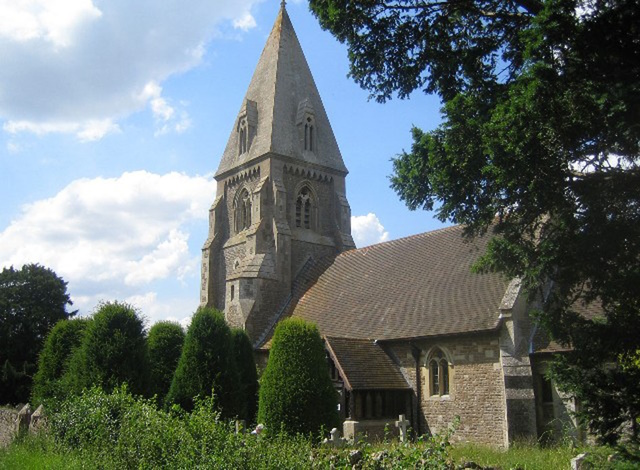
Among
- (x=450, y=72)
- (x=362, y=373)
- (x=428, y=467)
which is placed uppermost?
Answer: (x=450, y=72)

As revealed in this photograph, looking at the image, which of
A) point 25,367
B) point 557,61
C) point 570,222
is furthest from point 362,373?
point 25,367

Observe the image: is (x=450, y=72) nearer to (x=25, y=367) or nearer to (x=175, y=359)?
(x=175, y=359)

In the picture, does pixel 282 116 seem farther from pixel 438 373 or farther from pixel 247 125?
pixel 438 373

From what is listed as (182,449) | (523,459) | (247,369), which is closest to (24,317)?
(247,369)

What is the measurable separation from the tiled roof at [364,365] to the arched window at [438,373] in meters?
0.88

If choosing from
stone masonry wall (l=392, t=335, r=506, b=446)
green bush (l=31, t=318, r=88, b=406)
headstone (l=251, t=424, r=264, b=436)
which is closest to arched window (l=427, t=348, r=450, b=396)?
stone masonry wall (l=392, t=335, r=506, b=446)

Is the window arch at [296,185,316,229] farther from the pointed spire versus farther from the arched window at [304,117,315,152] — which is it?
the arched window at [304,117,315,152]

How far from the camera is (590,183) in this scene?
9258mm

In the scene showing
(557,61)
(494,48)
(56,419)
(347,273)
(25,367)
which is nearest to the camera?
(557,61)

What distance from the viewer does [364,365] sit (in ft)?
63.9

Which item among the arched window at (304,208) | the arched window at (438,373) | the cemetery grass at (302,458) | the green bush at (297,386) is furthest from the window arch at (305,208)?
the cemetery grass at (302,458)

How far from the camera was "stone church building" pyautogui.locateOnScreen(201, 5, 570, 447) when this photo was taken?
57.1 feet

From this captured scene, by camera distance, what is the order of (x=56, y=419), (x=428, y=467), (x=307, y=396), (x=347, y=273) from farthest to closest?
(x=347, y=273) → (x=307, y=396) → (x=56, y=419) → (x=428, y=467)

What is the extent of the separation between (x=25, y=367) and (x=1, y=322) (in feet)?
10.7
